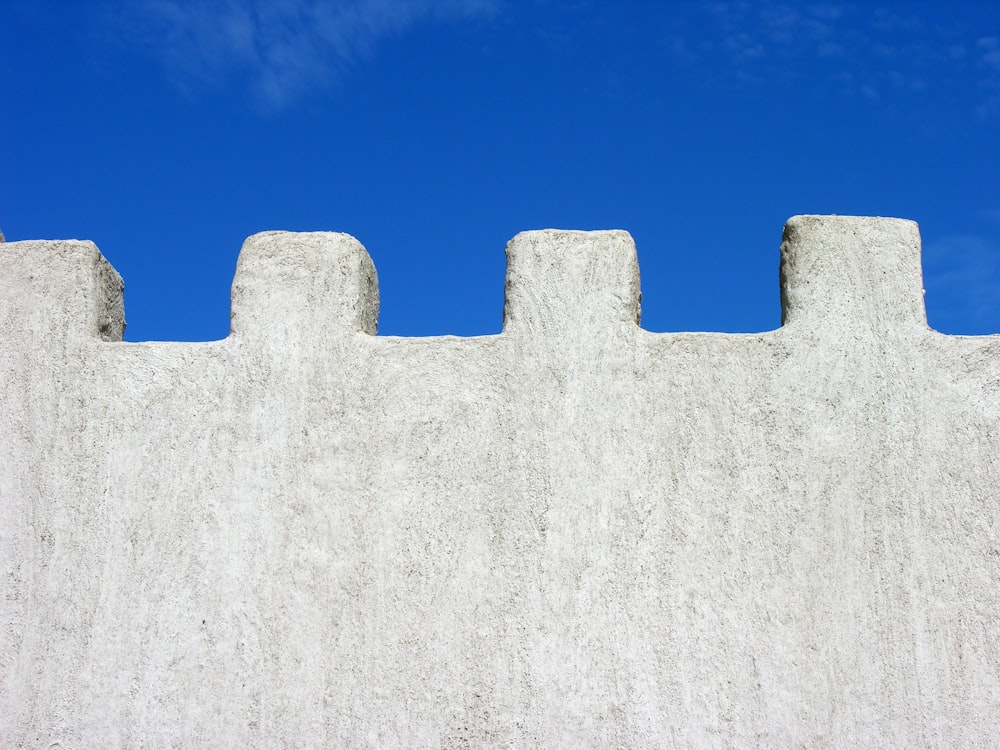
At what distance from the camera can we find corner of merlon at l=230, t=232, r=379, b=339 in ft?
13.9

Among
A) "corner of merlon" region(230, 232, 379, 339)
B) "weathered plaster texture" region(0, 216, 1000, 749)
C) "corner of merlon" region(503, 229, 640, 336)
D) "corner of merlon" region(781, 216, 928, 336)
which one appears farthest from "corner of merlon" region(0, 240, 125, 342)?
"corner of merlon" region(781, 216, 928, 336)

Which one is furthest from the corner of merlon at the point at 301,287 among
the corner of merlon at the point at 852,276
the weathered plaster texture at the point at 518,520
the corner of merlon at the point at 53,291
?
the corner of merlon at the point at 852,276

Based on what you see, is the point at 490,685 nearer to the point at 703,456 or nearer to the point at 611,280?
the point at 703,456

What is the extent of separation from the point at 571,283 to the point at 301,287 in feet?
3.73

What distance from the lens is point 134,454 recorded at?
4.16 meters

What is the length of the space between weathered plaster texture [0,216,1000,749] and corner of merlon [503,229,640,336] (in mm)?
16

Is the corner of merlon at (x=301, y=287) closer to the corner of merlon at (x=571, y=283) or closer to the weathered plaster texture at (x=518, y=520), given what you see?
the weathered plaster texture at (x=518, y=520)

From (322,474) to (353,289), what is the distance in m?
0.79

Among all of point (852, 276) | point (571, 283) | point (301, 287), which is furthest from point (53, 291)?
point (852, 276)

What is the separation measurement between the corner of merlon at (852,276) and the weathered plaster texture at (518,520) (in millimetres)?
13

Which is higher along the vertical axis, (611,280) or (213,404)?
(611,280)

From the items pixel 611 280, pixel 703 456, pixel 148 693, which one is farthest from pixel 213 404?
pixel 703 456

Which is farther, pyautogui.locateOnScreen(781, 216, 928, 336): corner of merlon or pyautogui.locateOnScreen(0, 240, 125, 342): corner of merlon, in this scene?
pyautogui.locateOnScreen(0, 240, 125, 342): corner of merlon

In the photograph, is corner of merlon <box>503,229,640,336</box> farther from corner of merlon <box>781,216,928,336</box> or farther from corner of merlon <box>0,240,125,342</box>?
corner of merlon <box>0,240,125,342</box>
